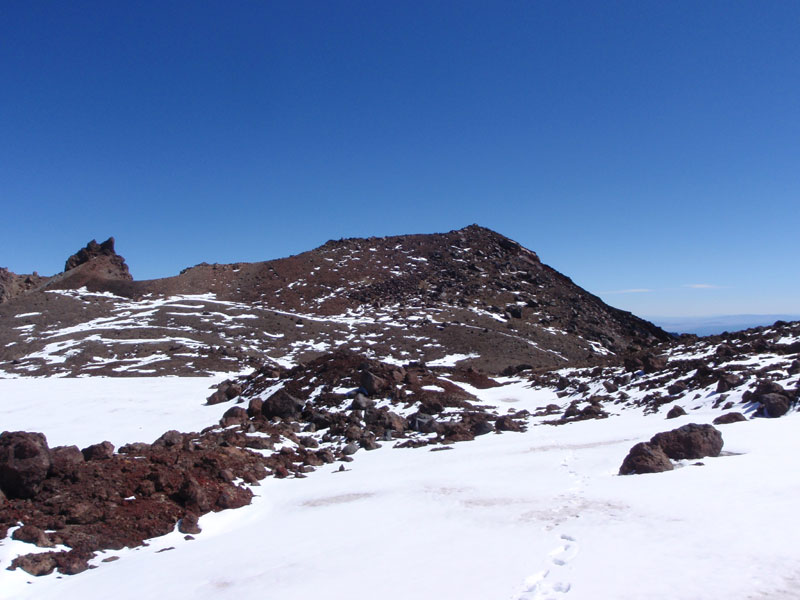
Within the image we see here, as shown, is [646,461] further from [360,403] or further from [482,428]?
[360,403]

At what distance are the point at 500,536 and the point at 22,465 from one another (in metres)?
8.74

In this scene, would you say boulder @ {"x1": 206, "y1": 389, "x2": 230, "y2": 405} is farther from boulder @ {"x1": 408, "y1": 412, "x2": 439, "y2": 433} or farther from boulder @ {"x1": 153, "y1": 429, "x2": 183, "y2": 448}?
boulder @ {"x1": 408, "y1": 412, "x2": 439, "y2": 433}

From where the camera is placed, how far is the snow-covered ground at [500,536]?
16.2 feet

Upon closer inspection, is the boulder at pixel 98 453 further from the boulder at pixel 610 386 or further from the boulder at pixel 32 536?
the boulder at pixel 610 386

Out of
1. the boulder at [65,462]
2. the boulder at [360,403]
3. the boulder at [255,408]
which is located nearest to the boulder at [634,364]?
the boulder at [360,403]

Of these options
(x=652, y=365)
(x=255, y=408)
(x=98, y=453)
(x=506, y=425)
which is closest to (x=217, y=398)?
(x=255, y=408)

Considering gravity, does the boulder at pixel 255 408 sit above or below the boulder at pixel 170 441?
above

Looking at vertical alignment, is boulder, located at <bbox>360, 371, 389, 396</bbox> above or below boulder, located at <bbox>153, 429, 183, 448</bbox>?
above

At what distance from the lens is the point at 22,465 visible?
9.14 meters

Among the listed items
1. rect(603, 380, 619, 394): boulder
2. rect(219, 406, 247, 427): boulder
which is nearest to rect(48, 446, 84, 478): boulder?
rect(219, 406, 247, 427): boulder

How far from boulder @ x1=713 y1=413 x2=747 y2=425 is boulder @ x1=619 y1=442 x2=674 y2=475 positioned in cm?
Result: 422

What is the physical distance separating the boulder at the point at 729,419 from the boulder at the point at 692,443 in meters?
3.14

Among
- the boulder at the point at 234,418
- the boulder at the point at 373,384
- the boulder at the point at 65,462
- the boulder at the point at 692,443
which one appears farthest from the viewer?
the boulder at the point at 373,384

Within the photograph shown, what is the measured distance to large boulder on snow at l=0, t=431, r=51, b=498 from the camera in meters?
9.05
